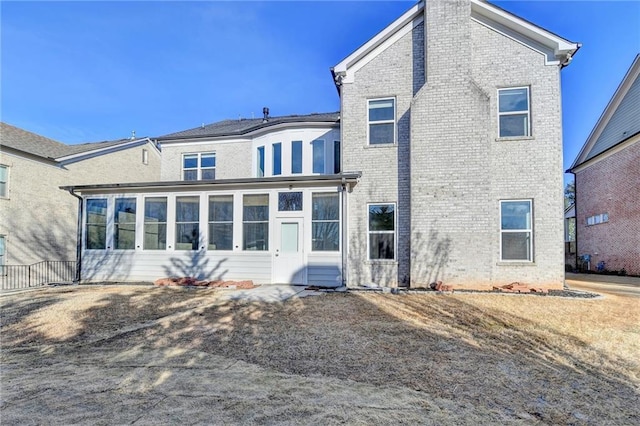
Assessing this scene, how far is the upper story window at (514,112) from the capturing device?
11.0 m

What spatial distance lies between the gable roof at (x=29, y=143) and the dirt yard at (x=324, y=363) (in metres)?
12.1

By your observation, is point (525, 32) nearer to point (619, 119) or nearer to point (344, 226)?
point (344, 226)

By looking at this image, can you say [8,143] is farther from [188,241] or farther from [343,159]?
[343,159]

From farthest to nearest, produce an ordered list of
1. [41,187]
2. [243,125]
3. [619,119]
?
1. [243,125]
2. [619,119]
3. [41,187]

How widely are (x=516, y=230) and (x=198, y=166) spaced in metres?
13.6

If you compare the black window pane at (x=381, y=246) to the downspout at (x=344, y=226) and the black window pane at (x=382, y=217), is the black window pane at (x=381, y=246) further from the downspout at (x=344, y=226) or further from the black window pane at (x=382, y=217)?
the downspout at (x=344, y=226)

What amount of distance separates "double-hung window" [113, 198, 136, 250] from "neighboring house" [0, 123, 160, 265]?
7.25 m

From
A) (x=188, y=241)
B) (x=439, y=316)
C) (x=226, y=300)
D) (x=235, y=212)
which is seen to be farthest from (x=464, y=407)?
(x=188, y=241)

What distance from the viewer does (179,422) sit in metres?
3.10

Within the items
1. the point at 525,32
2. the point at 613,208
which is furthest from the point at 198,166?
the point at 613,208

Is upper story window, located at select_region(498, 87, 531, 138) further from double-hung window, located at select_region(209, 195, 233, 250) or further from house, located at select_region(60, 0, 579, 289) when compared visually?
double-hung window, located at select_region(209, 195, 233, 250)

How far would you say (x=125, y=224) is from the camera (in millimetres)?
12820

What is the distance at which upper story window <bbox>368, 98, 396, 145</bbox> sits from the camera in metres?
11.8

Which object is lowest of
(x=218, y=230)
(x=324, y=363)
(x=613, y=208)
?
(x=324, y=363)
